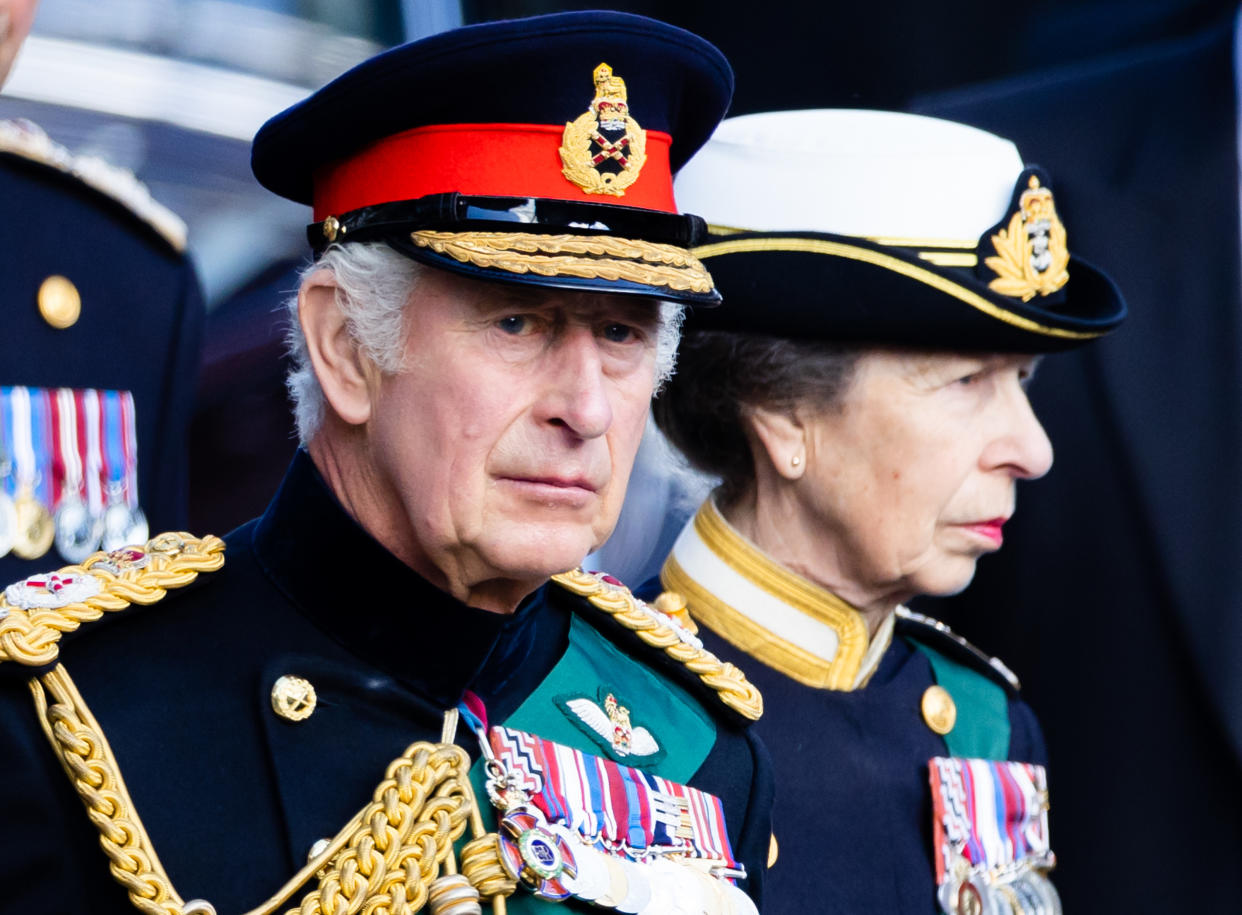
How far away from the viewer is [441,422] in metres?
2.01

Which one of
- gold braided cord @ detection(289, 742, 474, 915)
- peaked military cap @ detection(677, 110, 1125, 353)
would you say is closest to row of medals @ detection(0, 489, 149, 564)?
gold braided cord @ detection(289, 742, 474, 915)

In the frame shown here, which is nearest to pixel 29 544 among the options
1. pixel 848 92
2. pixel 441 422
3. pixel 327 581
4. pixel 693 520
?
pixel 327 581

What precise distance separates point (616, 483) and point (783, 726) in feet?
3.53

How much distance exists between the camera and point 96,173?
289 cm

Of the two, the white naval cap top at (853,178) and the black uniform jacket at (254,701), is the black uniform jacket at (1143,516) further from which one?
the black uniform jacket at (254,701)

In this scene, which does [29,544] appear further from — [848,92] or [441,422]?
[848,92]

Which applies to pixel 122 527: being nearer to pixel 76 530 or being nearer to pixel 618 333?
pixel 76 530

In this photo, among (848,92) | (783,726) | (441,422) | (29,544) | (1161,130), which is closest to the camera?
(441,422)

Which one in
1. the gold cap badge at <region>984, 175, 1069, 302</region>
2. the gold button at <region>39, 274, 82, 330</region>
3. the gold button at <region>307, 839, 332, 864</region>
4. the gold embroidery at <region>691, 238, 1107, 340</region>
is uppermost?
the gold cap badge at <region>984, 175, 1069, 302</region>

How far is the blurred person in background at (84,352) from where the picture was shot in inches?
106

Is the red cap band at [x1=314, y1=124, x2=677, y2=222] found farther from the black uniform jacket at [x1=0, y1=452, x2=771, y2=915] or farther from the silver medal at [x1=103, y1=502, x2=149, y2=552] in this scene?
the silver medal at [x1=103, y1=502, x2=149, y2=552]

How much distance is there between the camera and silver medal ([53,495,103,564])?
8.89 ft

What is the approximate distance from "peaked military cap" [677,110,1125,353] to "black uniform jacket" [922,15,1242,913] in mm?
→ 784

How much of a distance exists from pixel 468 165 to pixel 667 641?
79cm
